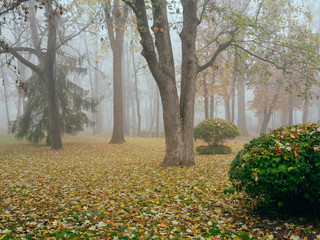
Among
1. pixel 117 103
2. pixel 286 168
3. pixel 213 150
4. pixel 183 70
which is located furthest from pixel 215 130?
pixel 286 168

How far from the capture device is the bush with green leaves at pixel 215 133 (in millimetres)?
11992

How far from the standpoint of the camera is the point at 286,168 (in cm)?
367

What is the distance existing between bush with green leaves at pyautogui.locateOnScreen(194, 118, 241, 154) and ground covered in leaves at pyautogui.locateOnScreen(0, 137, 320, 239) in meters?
3.66

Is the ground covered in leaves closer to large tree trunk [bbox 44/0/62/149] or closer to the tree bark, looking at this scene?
the tree bark

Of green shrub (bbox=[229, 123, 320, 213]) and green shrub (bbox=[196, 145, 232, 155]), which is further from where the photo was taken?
green shrub (bbox=[196, 145, 232, 155])

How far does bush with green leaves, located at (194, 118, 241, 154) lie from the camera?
472 inches

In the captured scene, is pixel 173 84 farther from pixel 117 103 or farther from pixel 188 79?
pixel 117 103

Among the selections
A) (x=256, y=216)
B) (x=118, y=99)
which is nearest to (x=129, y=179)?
(x=256, y=216)

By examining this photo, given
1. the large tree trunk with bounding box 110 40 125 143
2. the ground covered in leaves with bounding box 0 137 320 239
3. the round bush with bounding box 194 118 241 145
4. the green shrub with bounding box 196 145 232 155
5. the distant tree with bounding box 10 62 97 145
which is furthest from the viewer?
the large tree trunk with bounding box 110 40 125 143

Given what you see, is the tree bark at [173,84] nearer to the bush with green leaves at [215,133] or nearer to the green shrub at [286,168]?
the bush with green leaves at [215,133]

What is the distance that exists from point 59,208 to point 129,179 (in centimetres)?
255

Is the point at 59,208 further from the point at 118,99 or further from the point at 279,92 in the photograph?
the point at 279,92

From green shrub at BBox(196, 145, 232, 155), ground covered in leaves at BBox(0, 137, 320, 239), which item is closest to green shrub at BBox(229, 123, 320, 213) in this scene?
ground covered in leaves at BBox(0, 137, 320, 239)

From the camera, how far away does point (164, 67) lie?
28.1ft
